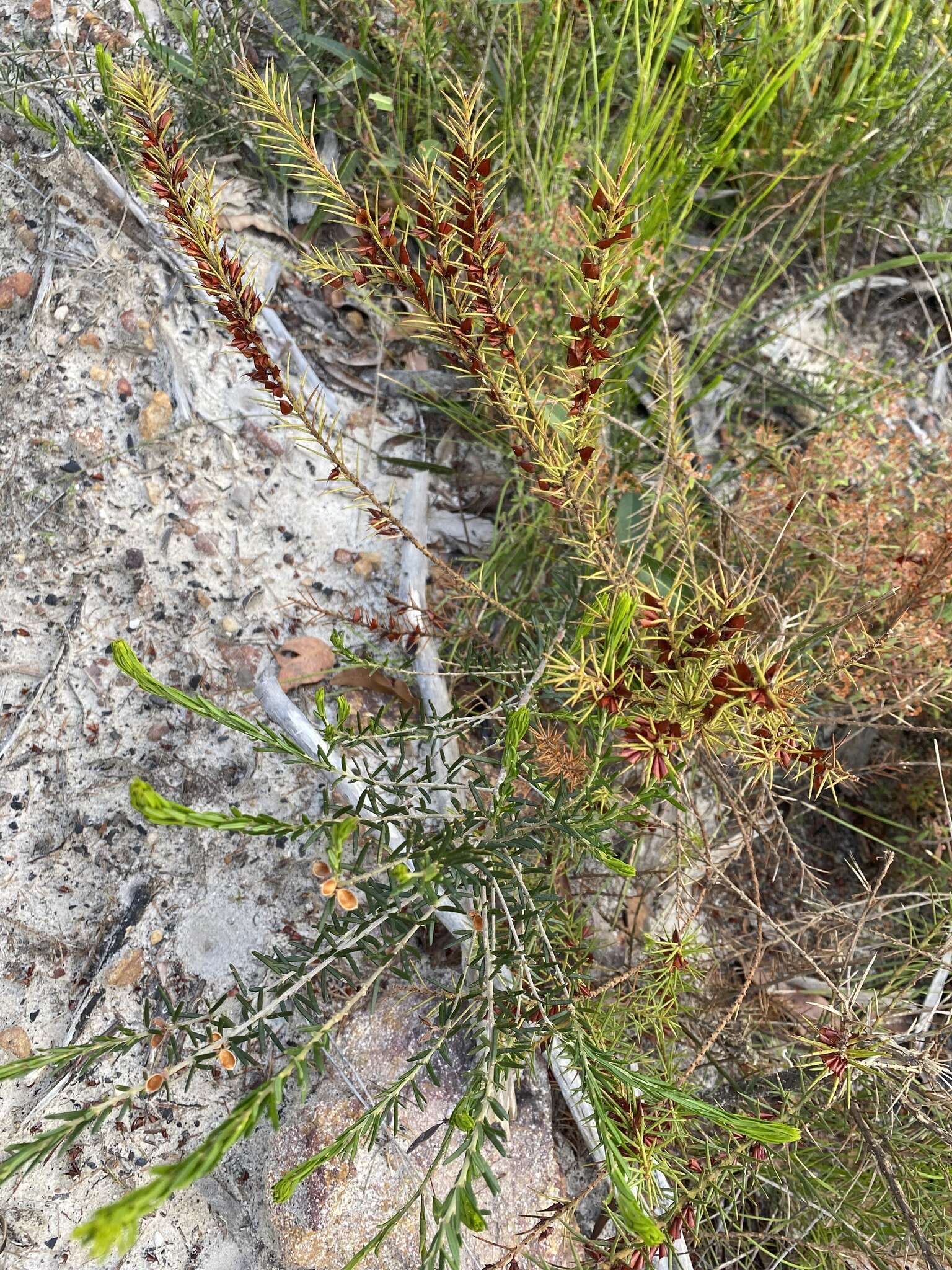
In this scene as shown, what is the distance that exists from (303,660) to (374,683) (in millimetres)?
171

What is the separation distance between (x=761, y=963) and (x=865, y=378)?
1.73 metres

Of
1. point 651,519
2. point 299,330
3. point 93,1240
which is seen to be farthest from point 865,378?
point 93,1240

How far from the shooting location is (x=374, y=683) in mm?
2012

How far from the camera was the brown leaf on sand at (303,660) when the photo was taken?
1.95 m

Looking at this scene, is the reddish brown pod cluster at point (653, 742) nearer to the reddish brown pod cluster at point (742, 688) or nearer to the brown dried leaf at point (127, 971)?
the reddish brown pod cluster at point (742, 688)

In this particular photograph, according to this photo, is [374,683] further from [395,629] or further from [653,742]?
[653,742]

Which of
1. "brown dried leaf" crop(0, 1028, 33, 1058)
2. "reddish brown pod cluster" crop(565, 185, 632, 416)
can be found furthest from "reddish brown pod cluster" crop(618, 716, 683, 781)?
"brown dried leaf" crop(0, 1028, 33, 1058)

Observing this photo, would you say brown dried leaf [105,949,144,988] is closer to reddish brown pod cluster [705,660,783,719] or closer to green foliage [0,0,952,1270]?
green foliage [0,0,952,1270]

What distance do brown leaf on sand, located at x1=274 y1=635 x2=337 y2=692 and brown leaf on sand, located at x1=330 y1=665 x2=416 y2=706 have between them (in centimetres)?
4

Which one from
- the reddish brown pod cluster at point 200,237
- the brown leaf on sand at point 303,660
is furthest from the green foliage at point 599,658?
the brown leaf on sand at point 303,660

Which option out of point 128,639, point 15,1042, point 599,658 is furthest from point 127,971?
point 599,658

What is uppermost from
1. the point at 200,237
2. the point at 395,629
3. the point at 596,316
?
the point at 200,237

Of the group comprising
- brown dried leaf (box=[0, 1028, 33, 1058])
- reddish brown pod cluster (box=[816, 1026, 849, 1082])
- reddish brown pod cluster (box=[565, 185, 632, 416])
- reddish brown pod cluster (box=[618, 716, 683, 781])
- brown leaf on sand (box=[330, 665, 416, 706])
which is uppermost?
reddish brown pod cluster (box=[565, 185, 632, 416])

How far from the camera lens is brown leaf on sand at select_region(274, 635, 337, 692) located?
1946 mm
